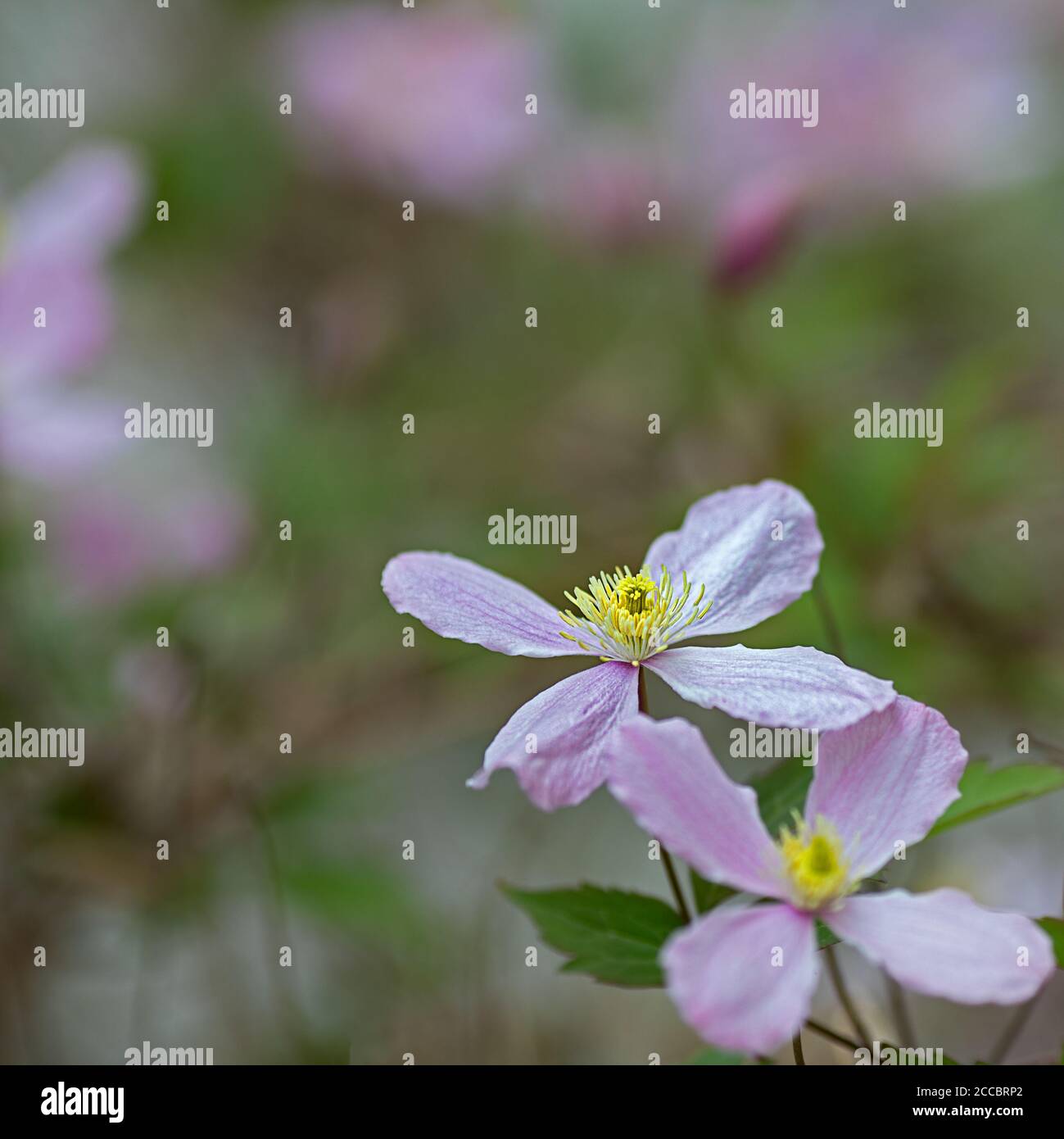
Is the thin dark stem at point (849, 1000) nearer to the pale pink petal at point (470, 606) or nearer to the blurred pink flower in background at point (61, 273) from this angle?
the pale pink petal at point (470, 606)

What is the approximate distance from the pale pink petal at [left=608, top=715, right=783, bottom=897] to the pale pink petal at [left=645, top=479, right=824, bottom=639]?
100 mm

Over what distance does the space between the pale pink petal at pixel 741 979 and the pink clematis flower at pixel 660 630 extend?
0.20 feet

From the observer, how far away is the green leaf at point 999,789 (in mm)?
387

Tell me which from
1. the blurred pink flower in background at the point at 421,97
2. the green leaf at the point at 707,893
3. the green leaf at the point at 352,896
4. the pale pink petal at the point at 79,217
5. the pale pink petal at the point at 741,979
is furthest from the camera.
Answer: the blurred pink flower in background at the point at 421,97

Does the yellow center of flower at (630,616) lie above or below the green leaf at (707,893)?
above

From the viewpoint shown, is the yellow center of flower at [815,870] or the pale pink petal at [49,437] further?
the pale pink petal at [49,437]

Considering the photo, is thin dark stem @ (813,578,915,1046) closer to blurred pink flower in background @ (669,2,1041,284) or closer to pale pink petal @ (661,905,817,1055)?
pale pink petal @ (661,905,817,1055)

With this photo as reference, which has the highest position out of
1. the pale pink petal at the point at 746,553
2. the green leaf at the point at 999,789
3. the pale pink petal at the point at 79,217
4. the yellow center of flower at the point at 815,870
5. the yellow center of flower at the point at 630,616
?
the pale pink petal at the point at 79,217

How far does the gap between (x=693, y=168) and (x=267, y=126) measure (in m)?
0.57

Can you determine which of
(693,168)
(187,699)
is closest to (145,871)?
(187,699)

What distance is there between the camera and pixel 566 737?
371 mm

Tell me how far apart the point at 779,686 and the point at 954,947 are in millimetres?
92

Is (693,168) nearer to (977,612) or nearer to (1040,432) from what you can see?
(1040,432)

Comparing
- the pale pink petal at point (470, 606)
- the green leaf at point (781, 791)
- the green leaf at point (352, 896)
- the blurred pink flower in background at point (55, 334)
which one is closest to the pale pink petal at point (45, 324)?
the blurred pink flower in background at point (55, 334)
